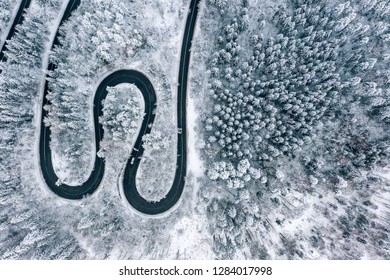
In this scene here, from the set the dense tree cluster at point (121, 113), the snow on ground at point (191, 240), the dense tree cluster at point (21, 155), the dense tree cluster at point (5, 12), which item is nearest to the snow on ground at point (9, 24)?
the dense tree cluster at point (5, 12)

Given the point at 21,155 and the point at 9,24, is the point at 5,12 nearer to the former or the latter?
the point at 9,24

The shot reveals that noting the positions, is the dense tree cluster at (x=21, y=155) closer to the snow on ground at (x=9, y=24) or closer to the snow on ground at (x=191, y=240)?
the snow on ground at (x=9, y=24)

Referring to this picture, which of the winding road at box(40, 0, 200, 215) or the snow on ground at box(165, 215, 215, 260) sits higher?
the winding road at box(40, 0, 200, 215)

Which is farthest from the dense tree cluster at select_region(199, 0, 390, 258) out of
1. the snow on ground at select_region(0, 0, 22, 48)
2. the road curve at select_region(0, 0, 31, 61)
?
the snow on ground at select_region(0, 0, 22, 48)

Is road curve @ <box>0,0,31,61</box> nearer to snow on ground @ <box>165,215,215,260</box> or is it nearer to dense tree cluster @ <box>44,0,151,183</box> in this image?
dense tree cluster @ <box>44,0,151,183</box>

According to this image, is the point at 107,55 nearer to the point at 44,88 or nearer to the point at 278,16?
the point at 44,88

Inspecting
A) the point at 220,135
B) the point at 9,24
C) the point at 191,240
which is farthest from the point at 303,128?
the point at 9,24
